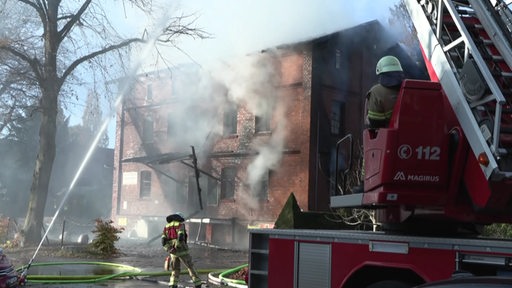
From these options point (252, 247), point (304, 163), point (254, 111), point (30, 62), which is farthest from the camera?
point (254, 111)

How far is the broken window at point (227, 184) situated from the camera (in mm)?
22844

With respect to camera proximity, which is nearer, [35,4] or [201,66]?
[35,4]

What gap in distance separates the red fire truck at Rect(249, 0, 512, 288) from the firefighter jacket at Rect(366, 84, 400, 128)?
114 mm

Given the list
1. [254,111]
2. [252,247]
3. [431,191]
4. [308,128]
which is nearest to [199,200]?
[254,111]

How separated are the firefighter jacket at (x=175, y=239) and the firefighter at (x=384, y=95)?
5.56 meters

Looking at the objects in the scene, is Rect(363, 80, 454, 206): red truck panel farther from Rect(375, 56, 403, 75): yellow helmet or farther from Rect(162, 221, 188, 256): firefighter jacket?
Rect(162, 221, 188, 256): firefighter jacket

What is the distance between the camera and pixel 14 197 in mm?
43594

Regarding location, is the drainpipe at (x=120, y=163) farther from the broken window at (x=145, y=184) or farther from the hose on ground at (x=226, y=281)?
the hose on ground at (x=226, y=281)

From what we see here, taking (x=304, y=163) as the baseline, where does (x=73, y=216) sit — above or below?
below

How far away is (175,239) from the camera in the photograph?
30.6ft

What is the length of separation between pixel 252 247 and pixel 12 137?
4060cm

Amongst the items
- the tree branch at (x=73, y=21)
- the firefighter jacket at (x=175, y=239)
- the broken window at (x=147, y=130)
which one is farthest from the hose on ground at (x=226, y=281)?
the broken window at (x=147, y=130)

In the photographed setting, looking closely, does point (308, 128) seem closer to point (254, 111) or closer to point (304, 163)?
point (304, 163)

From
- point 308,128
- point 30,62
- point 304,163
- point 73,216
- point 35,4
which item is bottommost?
point 73,216
